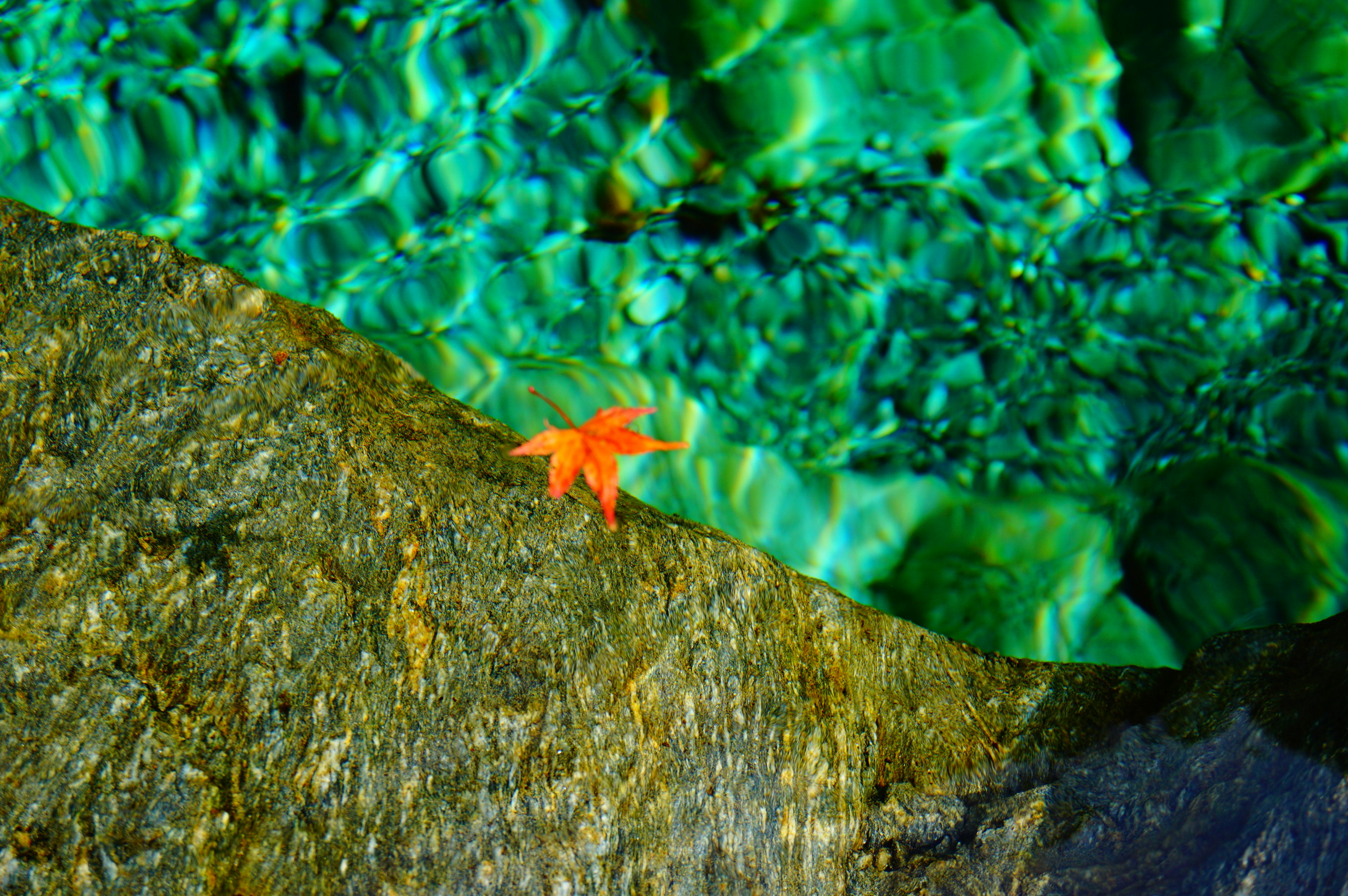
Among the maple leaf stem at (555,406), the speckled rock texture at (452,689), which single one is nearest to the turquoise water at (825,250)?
the maple leaf stem at (555,406)

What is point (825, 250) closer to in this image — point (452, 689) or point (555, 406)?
point (555, 406)

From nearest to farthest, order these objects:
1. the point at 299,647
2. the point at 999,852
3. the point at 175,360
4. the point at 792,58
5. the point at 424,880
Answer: the point at 424,880, the point at 299,647, the point at 999,852, the point at 175,360, the point at 792,58

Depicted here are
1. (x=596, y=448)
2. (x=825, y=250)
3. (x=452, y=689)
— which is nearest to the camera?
(x=452, y=689)

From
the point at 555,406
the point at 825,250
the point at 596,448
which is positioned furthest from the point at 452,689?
the point at 825,250

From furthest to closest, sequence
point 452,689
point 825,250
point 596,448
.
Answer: point 825,250, point 596,448, point 452,689

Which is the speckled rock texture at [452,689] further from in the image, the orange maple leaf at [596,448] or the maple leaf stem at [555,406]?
the maple leaf stem at [555,406]

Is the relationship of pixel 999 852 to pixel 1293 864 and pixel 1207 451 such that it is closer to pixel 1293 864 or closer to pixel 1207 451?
pixel 1293 864

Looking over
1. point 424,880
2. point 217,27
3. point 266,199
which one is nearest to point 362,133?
point 266,199
